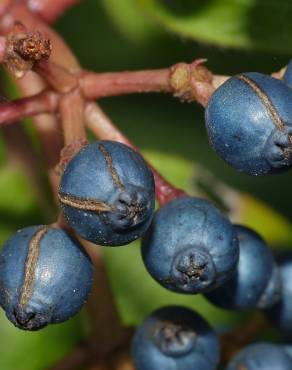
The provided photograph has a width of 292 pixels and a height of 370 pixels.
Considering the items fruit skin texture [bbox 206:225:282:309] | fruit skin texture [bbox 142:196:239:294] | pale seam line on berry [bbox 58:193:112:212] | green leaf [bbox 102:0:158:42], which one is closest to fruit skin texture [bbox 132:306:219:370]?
fruit skin texture [bbox 206:225:282:309]

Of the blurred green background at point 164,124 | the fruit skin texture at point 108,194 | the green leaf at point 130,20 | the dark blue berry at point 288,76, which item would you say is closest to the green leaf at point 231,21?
the blurred green background at point 164,124

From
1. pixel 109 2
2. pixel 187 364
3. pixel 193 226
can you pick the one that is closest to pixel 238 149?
pixel 193 226

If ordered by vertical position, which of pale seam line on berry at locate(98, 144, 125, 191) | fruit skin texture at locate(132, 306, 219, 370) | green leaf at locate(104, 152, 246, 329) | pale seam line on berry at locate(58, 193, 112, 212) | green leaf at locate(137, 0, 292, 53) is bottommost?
green leaf at locate(104, 152, 246, 329)

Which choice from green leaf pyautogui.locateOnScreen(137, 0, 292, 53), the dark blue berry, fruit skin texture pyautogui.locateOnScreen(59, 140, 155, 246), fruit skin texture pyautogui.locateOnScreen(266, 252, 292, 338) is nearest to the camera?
fruit skin texture pyautogui.locateOnScreen(59, 140, 155, 246)

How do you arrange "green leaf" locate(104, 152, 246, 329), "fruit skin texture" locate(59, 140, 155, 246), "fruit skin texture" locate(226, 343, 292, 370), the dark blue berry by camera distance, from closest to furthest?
"fruit skin texture" locate(59, 140, 155, 246) < the dark blue berry < "fruit skin texture" locate(226, 343, 292, 370) < "green leaf" locate(104, 152, 246, 329)

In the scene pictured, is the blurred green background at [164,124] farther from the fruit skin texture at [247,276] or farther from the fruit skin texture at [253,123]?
the fruit skin texture at [253,123]

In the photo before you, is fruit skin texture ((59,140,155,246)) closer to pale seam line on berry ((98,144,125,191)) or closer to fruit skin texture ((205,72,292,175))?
pale seam line on berry ((98,144,125,191))

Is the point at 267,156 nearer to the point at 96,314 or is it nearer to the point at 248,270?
the point at 248,270

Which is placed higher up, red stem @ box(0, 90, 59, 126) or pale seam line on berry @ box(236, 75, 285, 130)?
pale seam line on berry @ box(236, 75, 285, 130)
